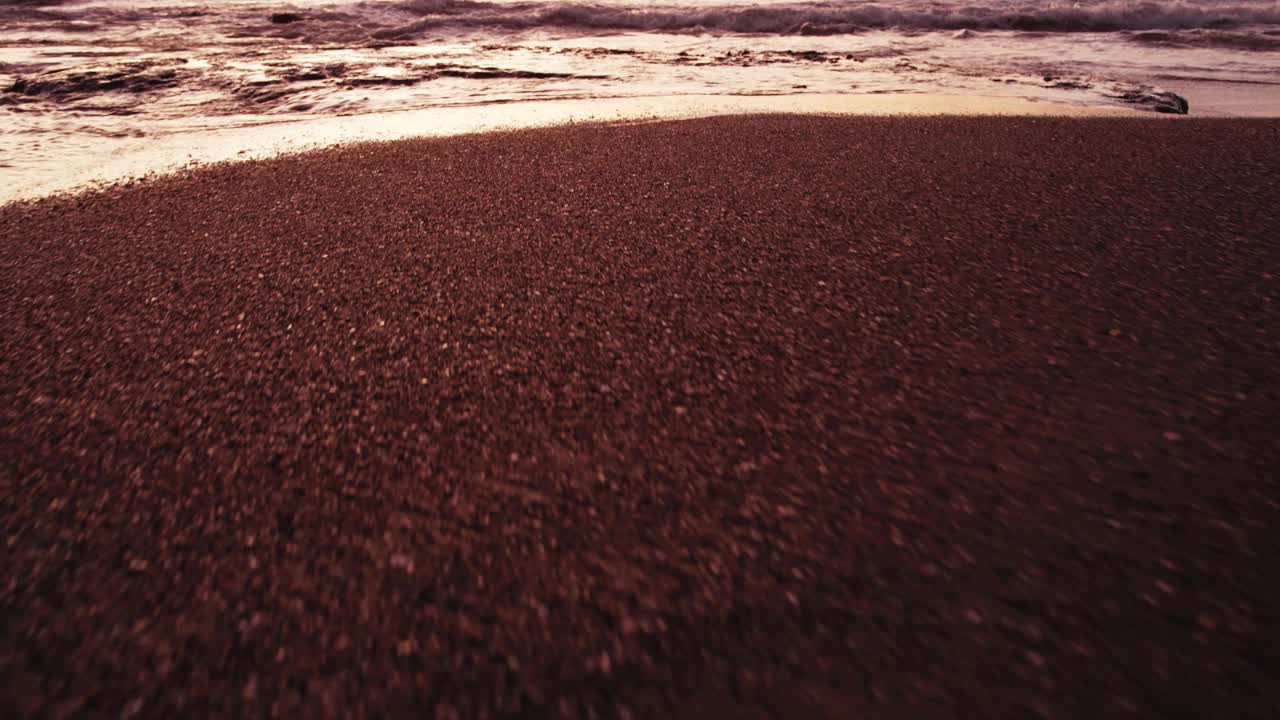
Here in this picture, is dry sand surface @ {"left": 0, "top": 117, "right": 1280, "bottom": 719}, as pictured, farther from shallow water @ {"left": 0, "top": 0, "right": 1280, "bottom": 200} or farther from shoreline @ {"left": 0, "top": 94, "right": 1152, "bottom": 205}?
shallow water @ {"left": 0, "top": 0, "right": 1280, "bottom": 200}

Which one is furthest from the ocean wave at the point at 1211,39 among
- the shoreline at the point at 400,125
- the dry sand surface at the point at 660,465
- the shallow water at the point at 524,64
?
the dry sand surface at the point at 660,465

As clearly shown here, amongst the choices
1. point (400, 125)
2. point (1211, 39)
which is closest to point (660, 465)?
point (400, 125)

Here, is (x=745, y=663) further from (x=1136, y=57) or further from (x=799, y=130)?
(x=1136, y=57)

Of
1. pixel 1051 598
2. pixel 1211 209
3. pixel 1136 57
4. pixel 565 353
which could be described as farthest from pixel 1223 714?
pixel 1136 57

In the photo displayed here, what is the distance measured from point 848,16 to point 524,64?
6352 mm

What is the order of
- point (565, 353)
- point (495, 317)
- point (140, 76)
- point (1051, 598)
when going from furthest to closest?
point (140, 76) < point (495, 317) < point (565, 353) < point (1051, 598)

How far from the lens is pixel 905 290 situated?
4.14 ft

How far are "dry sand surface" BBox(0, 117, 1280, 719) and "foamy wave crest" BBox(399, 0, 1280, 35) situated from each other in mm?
9333

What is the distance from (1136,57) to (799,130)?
7040 millimetres

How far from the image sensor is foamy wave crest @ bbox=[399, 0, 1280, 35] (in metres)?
9.29

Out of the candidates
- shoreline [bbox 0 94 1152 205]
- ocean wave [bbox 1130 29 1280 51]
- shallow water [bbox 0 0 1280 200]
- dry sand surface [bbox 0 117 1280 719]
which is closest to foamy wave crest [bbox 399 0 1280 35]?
shallow water [bbox 0 0 1280 200]

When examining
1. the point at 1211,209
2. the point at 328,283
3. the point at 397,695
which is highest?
the point at 1211,209

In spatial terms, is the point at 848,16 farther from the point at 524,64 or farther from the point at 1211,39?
the point at 524,64

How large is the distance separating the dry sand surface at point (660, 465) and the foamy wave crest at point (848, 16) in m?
9.33
